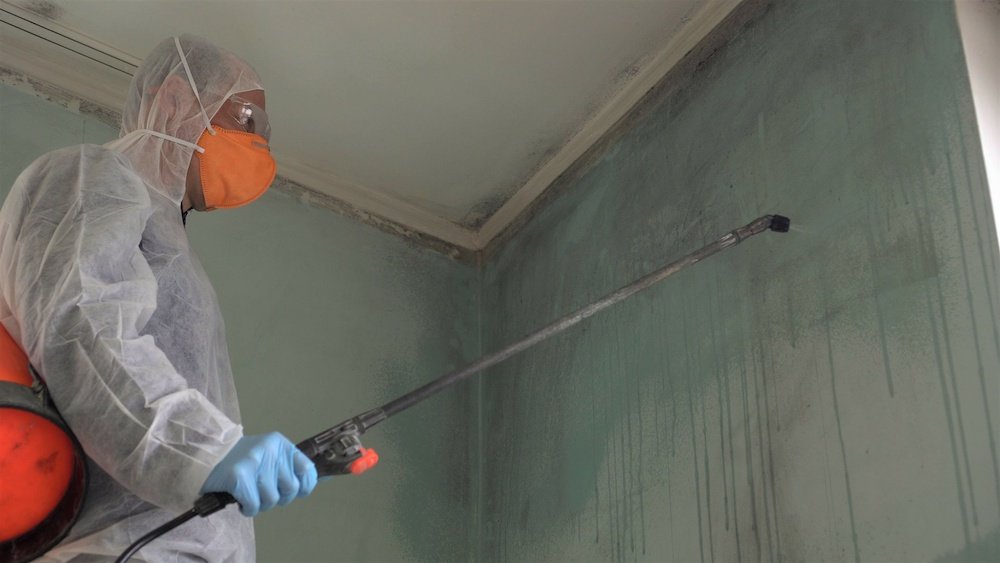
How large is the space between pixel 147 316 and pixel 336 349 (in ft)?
3.64

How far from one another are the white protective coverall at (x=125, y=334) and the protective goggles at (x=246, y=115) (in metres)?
0.12

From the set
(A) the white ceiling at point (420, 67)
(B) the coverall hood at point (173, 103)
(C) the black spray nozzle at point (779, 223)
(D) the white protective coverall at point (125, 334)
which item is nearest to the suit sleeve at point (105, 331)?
(D) the white protective coverall at point (125, 334)

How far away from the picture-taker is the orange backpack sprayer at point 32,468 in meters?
1.28

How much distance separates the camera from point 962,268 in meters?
1.47

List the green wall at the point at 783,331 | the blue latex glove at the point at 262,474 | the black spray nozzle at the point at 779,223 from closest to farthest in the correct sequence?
1. the blue latex glove at the point at 262,474
2. the green wall at the point at 783,331
3. the black spray nozzle at the point at 779,223

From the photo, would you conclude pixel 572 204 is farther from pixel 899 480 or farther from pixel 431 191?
pixel 899 480

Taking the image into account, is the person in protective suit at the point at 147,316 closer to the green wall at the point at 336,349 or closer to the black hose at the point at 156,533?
the black hose at the point at 156,533

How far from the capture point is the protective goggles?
189 centimetres

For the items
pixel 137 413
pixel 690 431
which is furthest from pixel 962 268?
pixel 137 413

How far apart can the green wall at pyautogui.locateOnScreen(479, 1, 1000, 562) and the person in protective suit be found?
78 cm

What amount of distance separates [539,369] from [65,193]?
1.23 meters

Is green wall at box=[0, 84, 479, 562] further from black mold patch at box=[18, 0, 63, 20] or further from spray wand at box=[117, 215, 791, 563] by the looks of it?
spray wand at box=[117, 215, 791, 563]

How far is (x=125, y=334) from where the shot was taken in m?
1.39

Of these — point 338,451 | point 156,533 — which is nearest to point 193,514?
point 156,533
